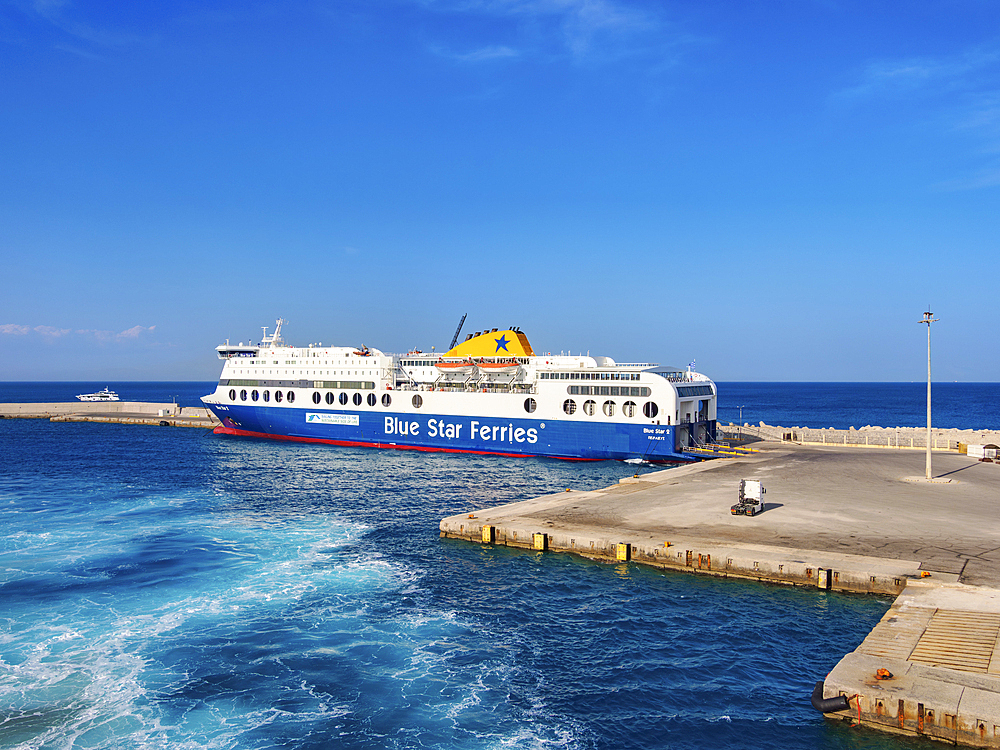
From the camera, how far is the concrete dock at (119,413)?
87.5m

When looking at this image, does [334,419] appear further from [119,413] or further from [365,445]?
[119,413]

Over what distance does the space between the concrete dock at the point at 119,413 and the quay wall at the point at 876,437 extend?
2660 inches

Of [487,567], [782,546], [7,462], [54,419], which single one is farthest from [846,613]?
[54,419]

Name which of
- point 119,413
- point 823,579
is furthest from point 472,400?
point 119,413

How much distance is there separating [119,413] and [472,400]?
71.8 meters

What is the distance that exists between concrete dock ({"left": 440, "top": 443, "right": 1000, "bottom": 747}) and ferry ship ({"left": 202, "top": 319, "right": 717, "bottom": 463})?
8.13 meters

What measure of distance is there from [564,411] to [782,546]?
29244 millimetres

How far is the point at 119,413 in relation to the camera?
9925 cm

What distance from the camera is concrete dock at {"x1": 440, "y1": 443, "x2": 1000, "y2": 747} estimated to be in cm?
1309

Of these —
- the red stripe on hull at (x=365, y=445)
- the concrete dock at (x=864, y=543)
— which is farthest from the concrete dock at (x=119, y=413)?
the concrete dock at (x=864, y=543)

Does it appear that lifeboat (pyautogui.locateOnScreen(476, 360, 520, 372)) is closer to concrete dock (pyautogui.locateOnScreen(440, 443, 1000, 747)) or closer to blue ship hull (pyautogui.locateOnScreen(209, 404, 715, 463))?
blue ship hull (pyautogui.locateOnScreen(209, 404, 715, 463))

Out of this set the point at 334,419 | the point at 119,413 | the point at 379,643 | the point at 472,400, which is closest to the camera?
the point at 379,643

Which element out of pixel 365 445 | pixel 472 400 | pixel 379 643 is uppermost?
pixel 472 400

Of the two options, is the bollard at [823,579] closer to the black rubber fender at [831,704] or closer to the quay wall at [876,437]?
the black rubber fender at [831,704]
